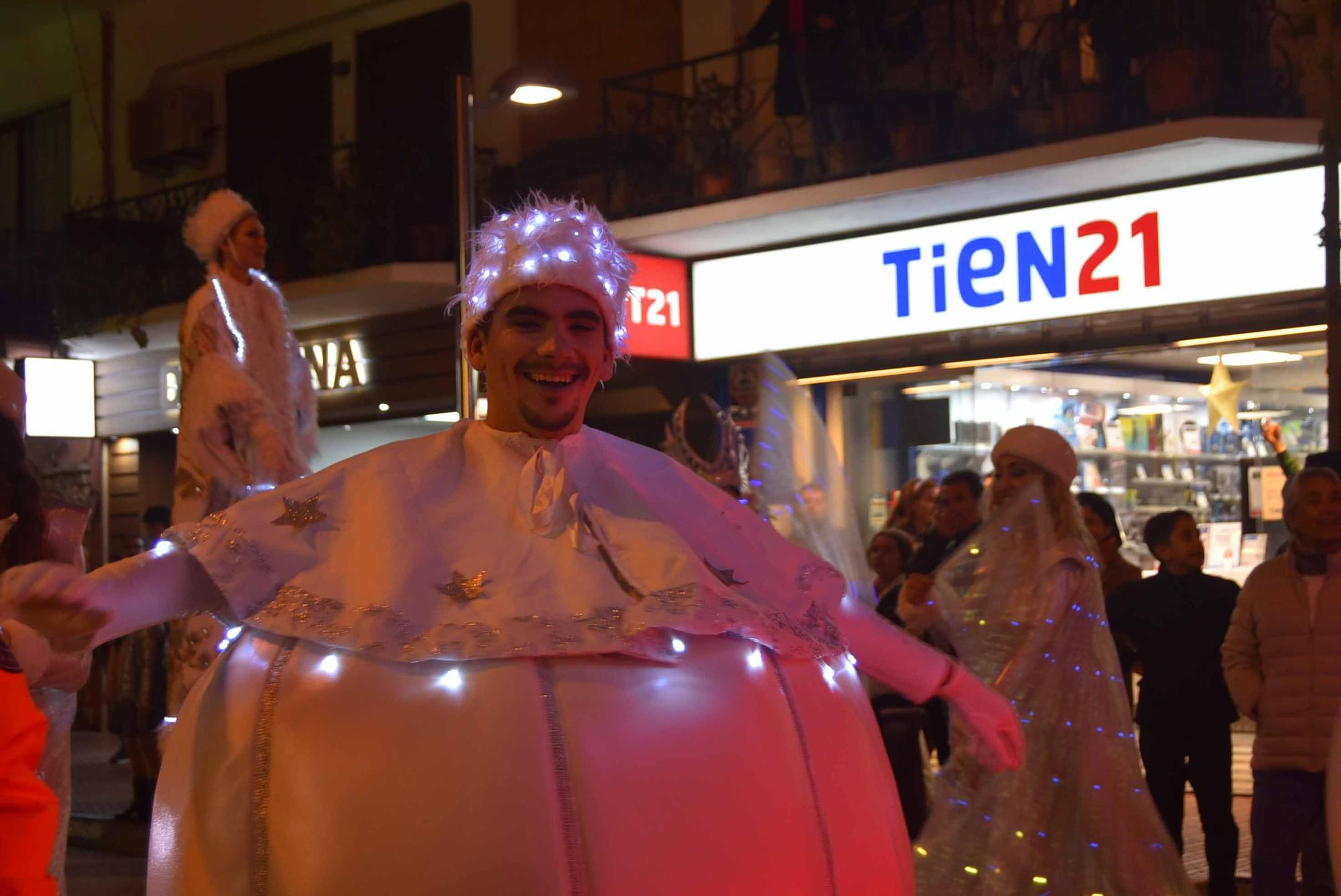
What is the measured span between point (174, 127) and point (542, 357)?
14.8 meters

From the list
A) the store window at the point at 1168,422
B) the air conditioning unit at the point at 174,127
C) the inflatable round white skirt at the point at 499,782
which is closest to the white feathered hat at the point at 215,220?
the inflatable round white skirt at the point at 499,782

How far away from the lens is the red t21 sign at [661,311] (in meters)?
11.3

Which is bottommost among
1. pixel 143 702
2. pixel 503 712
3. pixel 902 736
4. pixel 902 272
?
pixel 143 702

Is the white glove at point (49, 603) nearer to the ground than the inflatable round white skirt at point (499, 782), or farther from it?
farther from it

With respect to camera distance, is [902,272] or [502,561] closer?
[502,561]

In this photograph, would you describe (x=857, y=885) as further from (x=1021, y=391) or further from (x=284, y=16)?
(x=284, y=16)

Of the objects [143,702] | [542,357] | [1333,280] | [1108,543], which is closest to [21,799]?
[542,357]

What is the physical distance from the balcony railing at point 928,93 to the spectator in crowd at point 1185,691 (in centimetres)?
321

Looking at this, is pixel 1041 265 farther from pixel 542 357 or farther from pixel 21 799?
pixel 21 799

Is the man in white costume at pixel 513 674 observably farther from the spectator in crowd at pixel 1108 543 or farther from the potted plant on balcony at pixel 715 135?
the potted plant on balcony at pixel 715 135

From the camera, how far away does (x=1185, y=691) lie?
6133mm

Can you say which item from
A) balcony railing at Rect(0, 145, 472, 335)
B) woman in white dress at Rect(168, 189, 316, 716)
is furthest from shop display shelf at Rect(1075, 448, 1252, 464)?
woman in white dress at Rect(168, 189, 316, 716)

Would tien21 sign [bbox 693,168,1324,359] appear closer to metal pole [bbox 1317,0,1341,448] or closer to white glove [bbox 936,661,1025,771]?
metal pole [bbox 1317,0,1341,448]

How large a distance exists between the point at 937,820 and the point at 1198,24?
5.50 metres
